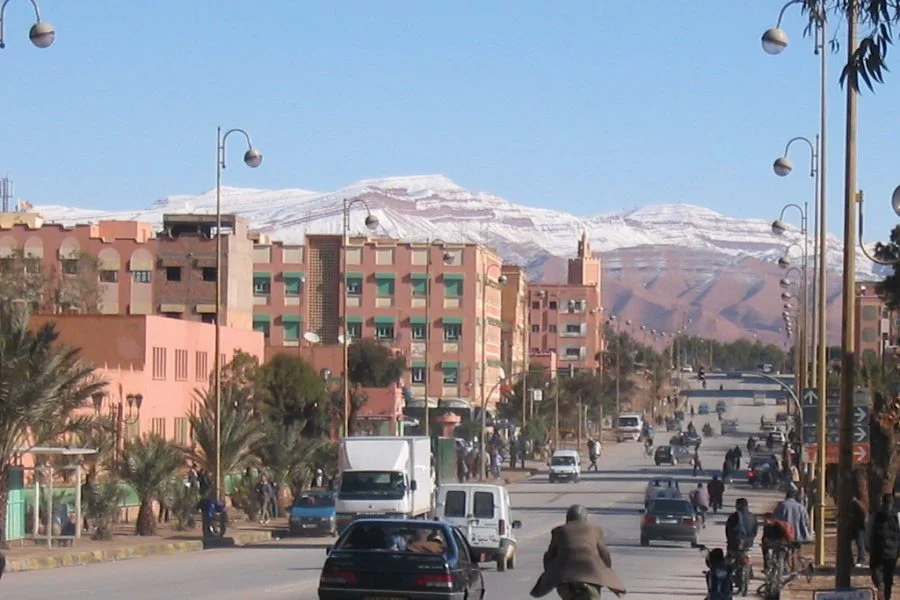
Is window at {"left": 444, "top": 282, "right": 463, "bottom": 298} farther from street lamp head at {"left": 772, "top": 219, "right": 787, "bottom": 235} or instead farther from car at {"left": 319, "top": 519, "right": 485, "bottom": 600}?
car at {"left": 319, "top": 519, "right": 485, "bottom": 600}

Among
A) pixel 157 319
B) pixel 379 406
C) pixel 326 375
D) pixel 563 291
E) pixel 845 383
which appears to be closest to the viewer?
pixel 845 383

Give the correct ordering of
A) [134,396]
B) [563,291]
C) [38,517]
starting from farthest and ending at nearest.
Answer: [563,291], [134,396], [38,517]

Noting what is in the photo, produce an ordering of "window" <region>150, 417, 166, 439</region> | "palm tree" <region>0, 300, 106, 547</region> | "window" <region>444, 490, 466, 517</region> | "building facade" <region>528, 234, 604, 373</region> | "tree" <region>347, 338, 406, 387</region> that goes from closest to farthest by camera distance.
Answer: "palm tree" <region>0, 300, 106, 547</region>
"window" <region>444, 490, 466, 517</region>
"window" <region>150, 417, 166, 439</region>
"tree" <region>347, 338, 406, 387</region>
"building facade" <region>528, 234, 604, 373</region>

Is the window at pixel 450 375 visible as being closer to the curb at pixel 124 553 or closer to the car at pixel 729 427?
the car at pixel 729 427

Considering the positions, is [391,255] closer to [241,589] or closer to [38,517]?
[38,517]

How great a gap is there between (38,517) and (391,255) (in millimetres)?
82485

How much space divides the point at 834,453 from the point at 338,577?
53.5 feet

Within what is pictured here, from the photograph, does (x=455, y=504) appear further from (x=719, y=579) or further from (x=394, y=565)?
(x=394, y=565)

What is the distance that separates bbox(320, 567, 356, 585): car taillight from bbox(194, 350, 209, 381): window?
1897 inches

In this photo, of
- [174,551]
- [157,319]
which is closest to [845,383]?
[174,551]

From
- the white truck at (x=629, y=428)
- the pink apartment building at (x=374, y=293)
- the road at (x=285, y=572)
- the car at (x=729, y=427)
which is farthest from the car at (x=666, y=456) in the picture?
the car at (x=729, y=427)

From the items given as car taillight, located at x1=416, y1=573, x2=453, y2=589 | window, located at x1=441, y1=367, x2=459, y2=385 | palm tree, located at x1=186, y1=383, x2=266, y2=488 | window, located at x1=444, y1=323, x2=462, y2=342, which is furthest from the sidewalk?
window, located at x1=441, y1=367, x2=459, y2=385

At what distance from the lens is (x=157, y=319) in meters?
63.4

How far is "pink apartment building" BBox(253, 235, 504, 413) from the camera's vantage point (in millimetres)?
122625
